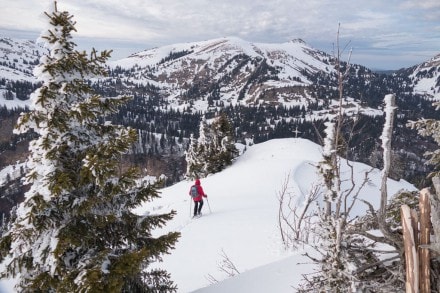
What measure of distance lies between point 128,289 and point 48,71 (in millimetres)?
4228

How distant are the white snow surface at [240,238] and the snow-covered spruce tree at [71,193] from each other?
1.16 m

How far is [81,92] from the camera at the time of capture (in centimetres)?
608

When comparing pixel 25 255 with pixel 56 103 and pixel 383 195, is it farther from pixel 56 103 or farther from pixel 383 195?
pixel 383 195

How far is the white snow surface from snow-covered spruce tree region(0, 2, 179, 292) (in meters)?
1.16

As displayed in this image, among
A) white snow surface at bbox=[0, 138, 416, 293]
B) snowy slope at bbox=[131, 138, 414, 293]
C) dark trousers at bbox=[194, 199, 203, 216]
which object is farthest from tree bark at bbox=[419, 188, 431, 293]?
dark trousers at bbox=[194, 199, 203, 216]

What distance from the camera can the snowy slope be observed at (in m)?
6.61

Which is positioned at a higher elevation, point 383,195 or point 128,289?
point 383,195

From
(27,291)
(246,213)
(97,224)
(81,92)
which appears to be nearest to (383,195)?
(97,224)

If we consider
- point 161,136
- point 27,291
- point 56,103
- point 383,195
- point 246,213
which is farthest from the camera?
point 161,136

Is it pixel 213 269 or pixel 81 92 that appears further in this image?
pixel 213 269

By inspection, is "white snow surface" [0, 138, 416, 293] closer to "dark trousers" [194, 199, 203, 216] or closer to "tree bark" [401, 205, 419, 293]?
"dark trousers" [194, 199, 203, 216]

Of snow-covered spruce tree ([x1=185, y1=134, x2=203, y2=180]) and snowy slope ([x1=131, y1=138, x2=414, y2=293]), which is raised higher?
snowy slope ([x1=131, y1=138, x2=414, y2=293])

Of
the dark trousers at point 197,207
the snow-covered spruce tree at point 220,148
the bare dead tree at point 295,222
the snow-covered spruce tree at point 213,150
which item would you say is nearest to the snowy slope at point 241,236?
the bare dead tree at point 295,222

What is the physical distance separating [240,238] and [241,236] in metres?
0.23
